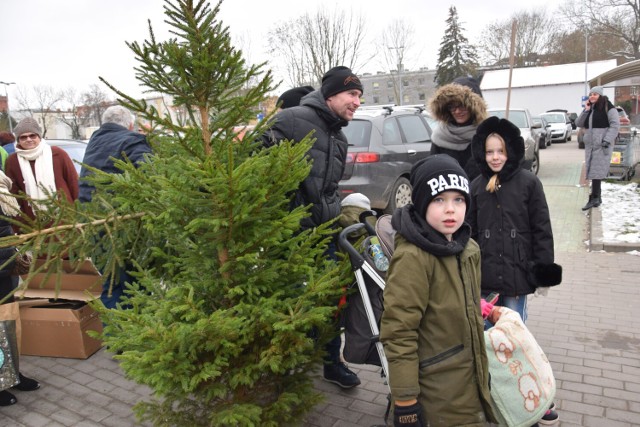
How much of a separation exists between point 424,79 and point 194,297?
3769 inches

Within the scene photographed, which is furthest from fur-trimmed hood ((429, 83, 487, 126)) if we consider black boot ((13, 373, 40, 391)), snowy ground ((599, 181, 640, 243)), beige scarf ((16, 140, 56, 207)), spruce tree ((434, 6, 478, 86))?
spruce tree ((434, 6, 478, 86))

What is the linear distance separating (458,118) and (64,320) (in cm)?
375

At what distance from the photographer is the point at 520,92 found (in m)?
46.0

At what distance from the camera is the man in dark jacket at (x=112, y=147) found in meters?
3.96

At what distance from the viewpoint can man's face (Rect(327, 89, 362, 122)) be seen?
124 inches

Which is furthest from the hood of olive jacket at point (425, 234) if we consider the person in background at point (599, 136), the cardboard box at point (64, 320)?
the person in background at point (599, 136)

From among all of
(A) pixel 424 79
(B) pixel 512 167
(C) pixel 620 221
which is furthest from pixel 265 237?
(A) pixel 424 79

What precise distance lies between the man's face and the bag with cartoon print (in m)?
1.60

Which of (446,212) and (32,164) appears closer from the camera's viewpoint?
(446,212)

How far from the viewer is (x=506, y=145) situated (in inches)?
129

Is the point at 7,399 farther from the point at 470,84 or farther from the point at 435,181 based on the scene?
the point at 470,84

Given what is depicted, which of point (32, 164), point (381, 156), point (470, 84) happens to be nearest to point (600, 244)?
point (381, 156)

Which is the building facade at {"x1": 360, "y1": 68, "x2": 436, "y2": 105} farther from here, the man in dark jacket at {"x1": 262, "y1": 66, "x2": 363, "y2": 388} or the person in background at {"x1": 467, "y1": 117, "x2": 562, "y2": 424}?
the man in dark jacket at {"x1": 262, "y1": 66, "x2": 363, "y2": 388}

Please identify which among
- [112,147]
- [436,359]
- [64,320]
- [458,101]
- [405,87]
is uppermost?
[405,87]
